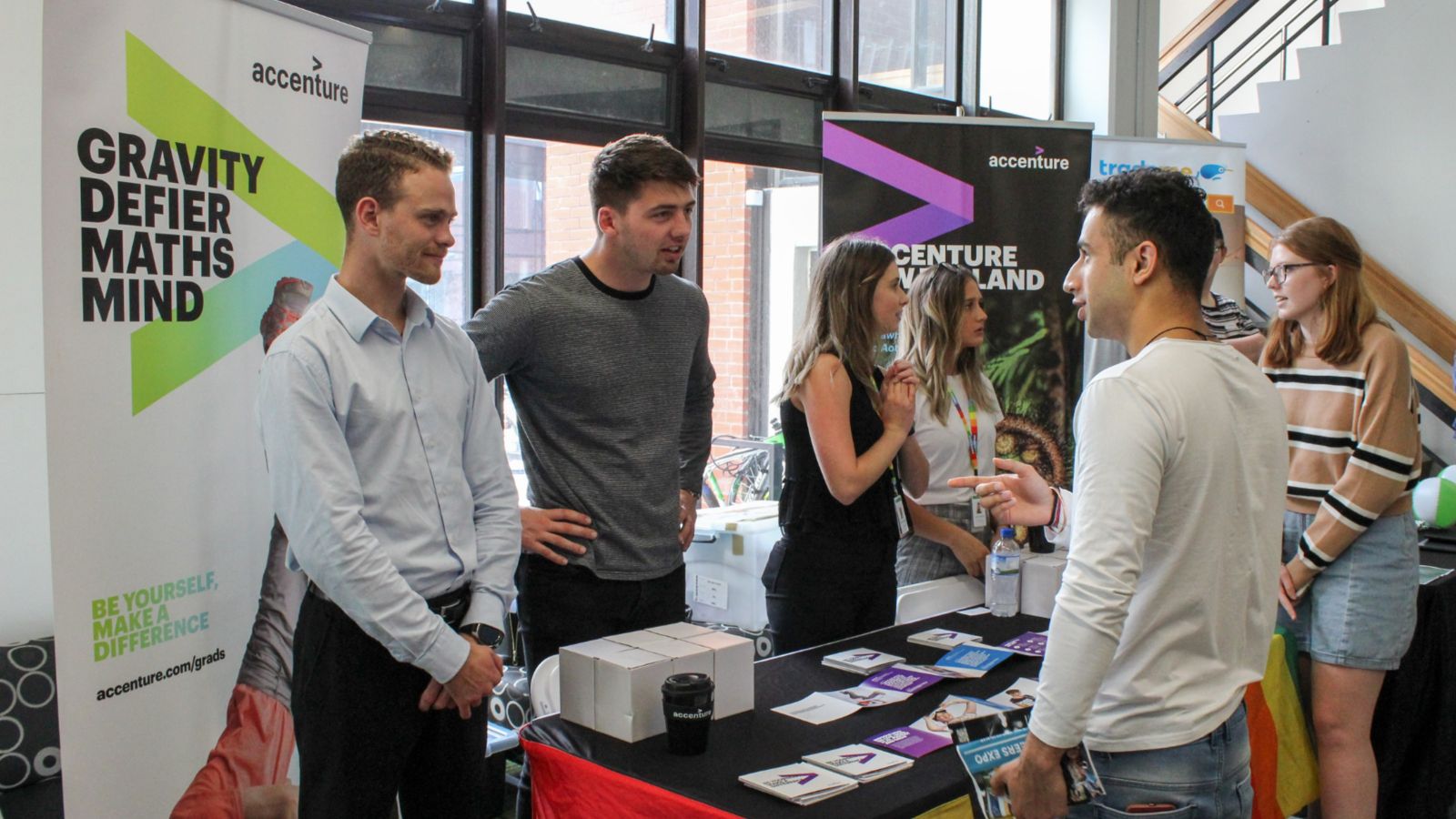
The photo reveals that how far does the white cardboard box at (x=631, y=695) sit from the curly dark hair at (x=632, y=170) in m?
0.92

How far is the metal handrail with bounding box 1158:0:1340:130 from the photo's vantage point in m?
7.14

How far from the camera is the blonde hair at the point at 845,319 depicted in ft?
8.38

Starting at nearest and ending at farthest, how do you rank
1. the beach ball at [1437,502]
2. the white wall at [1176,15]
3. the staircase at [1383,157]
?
the beach ball at [1437,502]
the staircase at [1383,157]
the white wall at [1176,15]

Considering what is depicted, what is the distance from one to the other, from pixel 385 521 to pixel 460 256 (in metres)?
2.24

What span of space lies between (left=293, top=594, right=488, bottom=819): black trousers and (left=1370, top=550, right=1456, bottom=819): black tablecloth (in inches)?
97.5

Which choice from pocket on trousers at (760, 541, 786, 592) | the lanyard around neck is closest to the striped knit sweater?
the lanyard around neck

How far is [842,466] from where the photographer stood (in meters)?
2.43

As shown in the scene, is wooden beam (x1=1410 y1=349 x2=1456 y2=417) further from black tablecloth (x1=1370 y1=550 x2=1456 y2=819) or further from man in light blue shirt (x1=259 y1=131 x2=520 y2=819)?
man in light blue shirt (x1=259 y1=131 x2=520 y2=819)

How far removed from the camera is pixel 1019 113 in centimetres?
612

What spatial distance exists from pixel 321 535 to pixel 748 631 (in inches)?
108

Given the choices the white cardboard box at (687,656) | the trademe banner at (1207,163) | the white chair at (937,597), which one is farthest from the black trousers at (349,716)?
the trademe banner at (1207,163)

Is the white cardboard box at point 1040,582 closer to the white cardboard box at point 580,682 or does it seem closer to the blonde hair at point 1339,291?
the blonde hair at point 1339,291

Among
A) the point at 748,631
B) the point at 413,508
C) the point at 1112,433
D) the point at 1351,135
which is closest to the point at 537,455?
the point at 413,508

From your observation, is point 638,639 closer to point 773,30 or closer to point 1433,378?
point 773,30
